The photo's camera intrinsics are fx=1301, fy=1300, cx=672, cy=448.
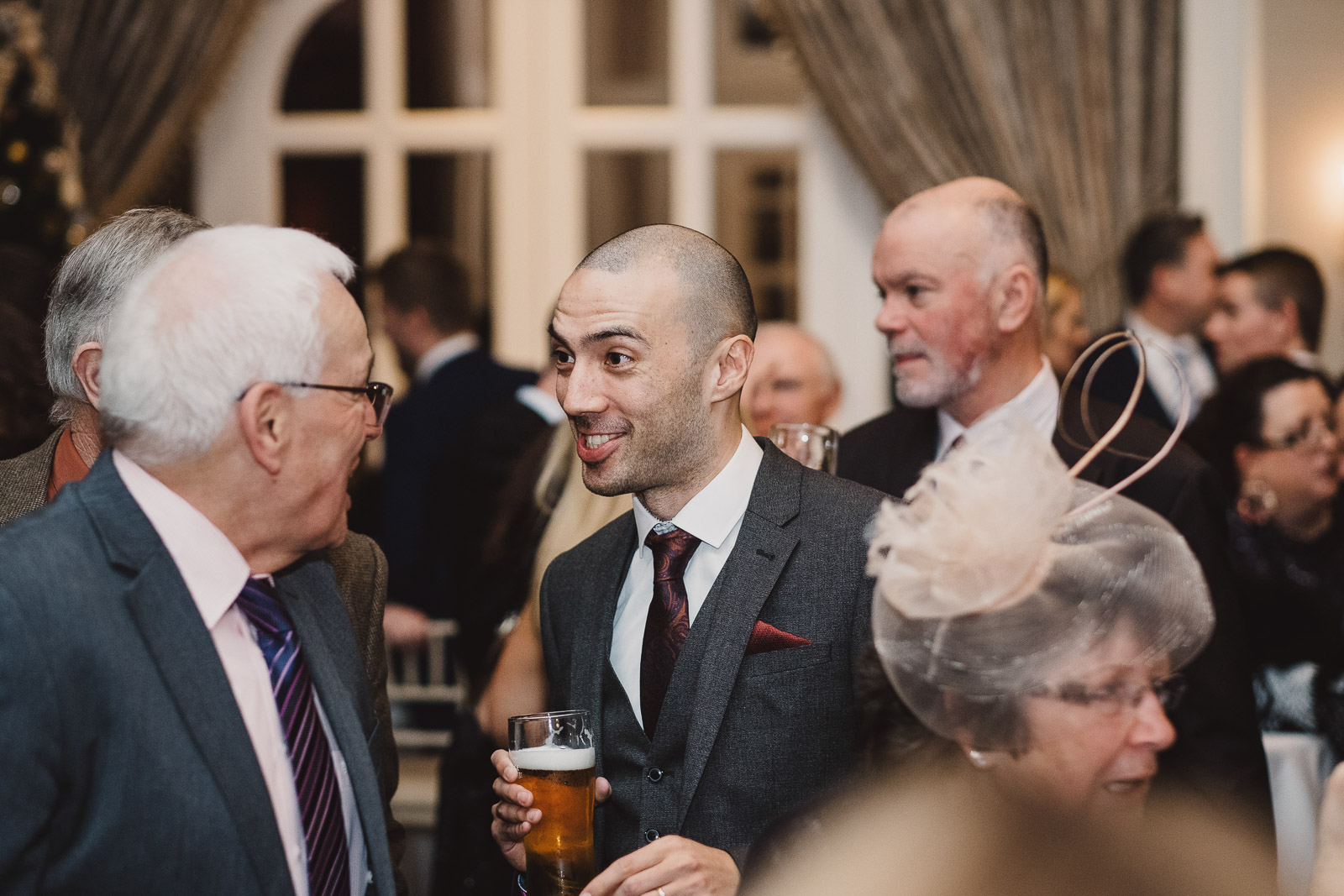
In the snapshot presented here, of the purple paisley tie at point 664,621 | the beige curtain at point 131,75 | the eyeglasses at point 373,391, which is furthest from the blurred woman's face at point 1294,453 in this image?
the beige curtain at point 131,75

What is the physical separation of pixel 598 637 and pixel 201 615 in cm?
63

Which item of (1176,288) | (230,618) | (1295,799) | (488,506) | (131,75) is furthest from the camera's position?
(131,75)

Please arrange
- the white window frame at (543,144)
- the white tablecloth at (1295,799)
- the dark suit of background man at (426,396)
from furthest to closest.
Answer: the white window frame at (543,144) < the dark suit of background man at (426,396) < the white tablecloth at (1295,799)

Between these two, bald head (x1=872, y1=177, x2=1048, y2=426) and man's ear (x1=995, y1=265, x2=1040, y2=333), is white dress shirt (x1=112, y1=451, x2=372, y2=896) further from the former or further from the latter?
man's ear (x1=995, y1=265, x2=1040, y2=333)

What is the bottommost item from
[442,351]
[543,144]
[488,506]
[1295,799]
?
[1295,799]

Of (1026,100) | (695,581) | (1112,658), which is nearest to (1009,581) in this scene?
(1112,658)

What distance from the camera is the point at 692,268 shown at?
1.89 metres

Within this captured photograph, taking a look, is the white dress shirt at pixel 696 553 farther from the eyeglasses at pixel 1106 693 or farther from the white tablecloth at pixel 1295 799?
the white tablecloth at pixel 1295 799

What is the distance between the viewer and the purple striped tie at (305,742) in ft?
4.89

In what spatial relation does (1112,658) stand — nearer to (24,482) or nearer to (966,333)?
(966,333)

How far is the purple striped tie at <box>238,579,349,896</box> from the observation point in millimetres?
1489

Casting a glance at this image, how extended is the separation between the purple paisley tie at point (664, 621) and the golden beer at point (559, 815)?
0.24 metres

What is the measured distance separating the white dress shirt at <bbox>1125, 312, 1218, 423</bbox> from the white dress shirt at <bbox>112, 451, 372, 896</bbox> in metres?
3.50

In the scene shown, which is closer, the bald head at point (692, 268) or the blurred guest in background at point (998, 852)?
the blurred guest in background at point (998, 852)
